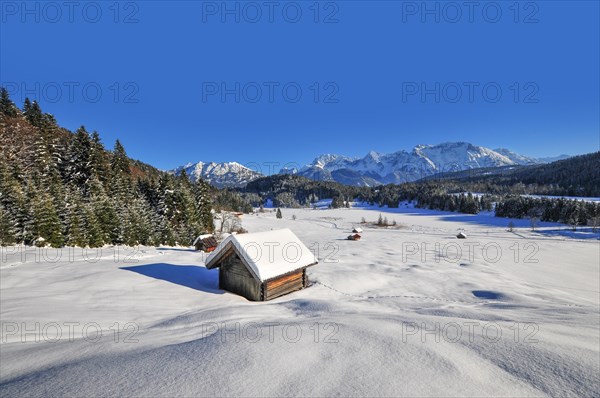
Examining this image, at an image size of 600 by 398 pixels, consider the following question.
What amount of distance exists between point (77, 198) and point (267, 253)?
28.3m

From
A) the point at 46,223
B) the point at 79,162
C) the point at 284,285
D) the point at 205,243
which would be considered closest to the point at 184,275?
the point at 284,285

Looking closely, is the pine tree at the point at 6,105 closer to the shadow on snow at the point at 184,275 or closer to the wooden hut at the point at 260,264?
the shadow on snow at the point at 184,275

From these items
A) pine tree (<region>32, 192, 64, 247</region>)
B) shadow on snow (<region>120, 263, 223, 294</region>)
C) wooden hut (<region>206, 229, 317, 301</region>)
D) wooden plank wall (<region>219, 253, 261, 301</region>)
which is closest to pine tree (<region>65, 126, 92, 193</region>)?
pine tree (<region>32, 192, 64, 247</region>)

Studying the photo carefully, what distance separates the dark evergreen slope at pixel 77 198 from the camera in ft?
78.6

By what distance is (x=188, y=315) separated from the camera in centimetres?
899

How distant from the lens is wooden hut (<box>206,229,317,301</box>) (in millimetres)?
12414

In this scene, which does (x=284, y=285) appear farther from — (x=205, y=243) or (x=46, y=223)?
(x=205, y=243)

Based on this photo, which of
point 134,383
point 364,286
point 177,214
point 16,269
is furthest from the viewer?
point 177,214

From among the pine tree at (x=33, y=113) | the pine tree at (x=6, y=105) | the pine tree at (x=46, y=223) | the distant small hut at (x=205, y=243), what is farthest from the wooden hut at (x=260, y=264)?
the pine tree at (x=6, y=105)

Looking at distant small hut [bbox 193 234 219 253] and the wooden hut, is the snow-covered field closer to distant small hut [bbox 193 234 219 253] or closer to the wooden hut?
the wooden hut

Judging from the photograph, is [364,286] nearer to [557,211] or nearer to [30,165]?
[30,165]

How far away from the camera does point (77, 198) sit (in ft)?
95.6

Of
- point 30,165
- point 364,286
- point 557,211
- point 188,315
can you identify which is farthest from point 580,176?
point 30,165

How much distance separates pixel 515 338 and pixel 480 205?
5807 inches
